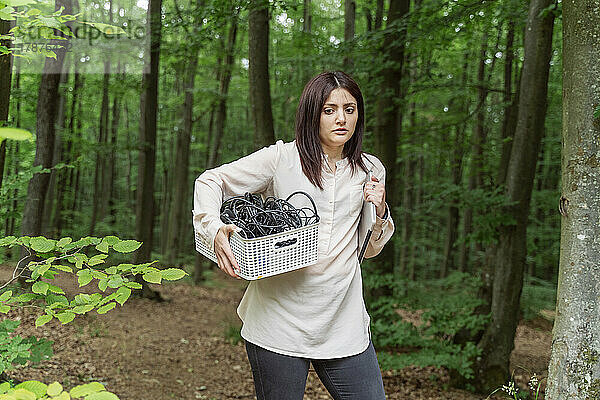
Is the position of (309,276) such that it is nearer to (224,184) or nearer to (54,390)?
(224,184)

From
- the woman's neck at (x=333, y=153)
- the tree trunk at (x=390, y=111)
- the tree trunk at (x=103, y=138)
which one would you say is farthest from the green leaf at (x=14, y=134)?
the tree trunk at (x=103, y=138)

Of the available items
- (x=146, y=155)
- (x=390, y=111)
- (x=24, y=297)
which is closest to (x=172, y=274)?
(x=24, y=297)

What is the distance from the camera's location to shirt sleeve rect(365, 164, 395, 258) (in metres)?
2.39

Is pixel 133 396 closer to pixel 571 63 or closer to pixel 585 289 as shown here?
pixel 585 289

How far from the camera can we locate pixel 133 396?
555 centimetres

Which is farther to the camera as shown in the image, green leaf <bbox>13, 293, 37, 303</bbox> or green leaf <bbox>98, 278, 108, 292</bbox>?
green leaf <bbox>13, 293, 37, 303</bbox>

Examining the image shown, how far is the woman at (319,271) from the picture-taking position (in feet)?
7.42

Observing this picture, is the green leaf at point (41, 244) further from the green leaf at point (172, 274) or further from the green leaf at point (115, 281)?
the green leaf at point (172, 274)

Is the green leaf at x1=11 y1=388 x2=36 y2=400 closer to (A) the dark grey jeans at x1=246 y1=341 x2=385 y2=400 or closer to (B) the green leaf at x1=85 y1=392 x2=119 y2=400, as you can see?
(B) the green leaf at x1=85 y1=392 x2=119 y2=400

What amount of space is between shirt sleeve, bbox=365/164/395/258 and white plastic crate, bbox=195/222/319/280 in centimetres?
37

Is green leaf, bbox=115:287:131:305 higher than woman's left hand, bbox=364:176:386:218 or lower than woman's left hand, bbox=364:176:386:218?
lower

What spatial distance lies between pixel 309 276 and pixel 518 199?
454 cm

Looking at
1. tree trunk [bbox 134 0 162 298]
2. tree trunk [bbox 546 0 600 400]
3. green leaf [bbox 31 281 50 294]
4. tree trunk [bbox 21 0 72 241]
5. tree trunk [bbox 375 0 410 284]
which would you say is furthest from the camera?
tree trunk [bbox 134 0 162 298]

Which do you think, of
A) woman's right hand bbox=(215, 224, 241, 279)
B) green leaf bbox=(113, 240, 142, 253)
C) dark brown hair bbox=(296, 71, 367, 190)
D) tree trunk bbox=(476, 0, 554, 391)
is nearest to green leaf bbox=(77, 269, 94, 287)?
green leaf bbox=(113, 240, 142, 253)
